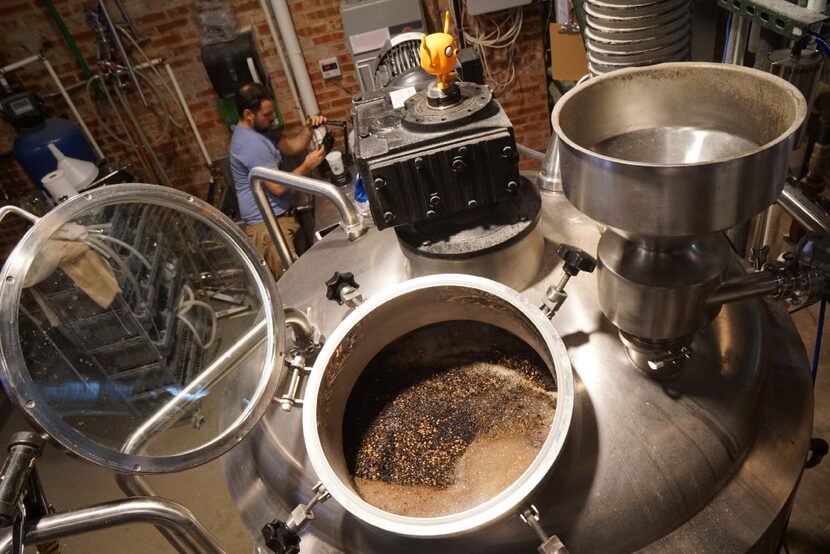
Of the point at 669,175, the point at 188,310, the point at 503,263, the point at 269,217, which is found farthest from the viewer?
the point at 188,310

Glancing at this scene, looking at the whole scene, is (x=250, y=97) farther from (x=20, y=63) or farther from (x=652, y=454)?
(x=652, y=454)

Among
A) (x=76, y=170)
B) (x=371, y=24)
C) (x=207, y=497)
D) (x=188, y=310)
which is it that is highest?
(x=371, y=24)

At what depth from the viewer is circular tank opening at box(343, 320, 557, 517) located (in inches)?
44.3

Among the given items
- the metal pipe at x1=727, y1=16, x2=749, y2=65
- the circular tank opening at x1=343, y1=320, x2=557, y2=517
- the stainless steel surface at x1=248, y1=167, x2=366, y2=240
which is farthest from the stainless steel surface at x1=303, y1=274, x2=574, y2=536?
the metal pipe at x1=727, y1=16, x2=749, y2=65

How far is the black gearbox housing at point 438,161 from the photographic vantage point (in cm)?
107

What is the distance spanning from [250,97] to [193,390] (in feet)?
6.79

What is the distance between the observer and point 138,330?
232 cm

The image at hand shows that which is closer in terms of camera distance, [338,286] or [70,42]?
[338,286]

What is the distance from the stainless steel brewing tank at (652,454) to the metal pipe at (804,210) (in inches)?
8.0

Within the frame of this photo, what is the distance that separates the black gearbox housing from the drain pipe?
2.44 metres

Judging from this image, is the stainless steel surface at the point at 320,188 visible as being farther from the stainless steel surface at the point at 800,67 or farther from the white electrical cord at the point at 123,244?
the stainless steel surface at the point at 800,67

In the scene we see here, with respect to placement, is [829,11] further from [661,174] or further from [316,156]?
[316,156]

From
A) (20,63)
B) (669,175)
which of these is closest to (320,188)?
(669,175)

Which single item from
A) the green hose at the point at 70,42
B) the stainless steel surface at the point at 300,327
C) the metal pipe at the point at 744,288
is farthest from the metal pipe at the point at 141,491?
the green hose at the point at 70,42
